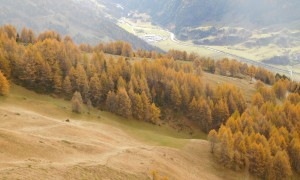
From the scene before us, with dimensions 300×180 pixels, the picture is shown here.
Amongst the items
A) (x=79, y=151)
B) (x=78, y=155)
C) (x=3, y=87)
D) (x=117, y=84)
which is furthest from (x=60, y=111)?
(x=78, y=155)

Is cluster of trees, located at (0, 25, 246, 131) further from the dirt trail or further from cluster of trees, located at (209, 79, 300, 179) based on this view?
the dirt trail

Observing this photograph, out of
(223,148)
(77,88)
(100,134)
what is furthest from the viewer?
(77,88)

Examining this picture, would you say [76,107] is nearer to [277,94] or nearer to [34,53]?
[34,53]

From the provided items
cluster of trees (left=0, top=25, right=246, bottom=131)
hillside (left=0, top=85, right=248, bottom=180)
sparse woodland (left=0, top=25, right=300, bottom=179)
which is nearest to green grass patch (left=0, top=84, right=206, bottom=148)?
hillside (left=0, top=85, right=248, bottom=180)

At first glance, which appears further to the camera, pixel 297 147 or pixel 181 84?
pixel 181 84

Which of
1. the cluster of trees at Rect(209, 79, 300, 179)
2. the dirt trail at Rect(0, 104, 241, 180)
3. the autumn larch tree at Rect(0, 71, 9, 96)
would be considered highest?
the autumn larch tree at Rect(0, 71, 9, 96)

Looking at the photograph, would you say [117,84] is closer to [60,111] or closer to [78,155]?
[60,111]

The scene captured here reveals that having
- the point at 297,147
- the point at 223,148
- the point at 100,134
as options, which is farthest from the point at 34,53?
the point at 297,147
